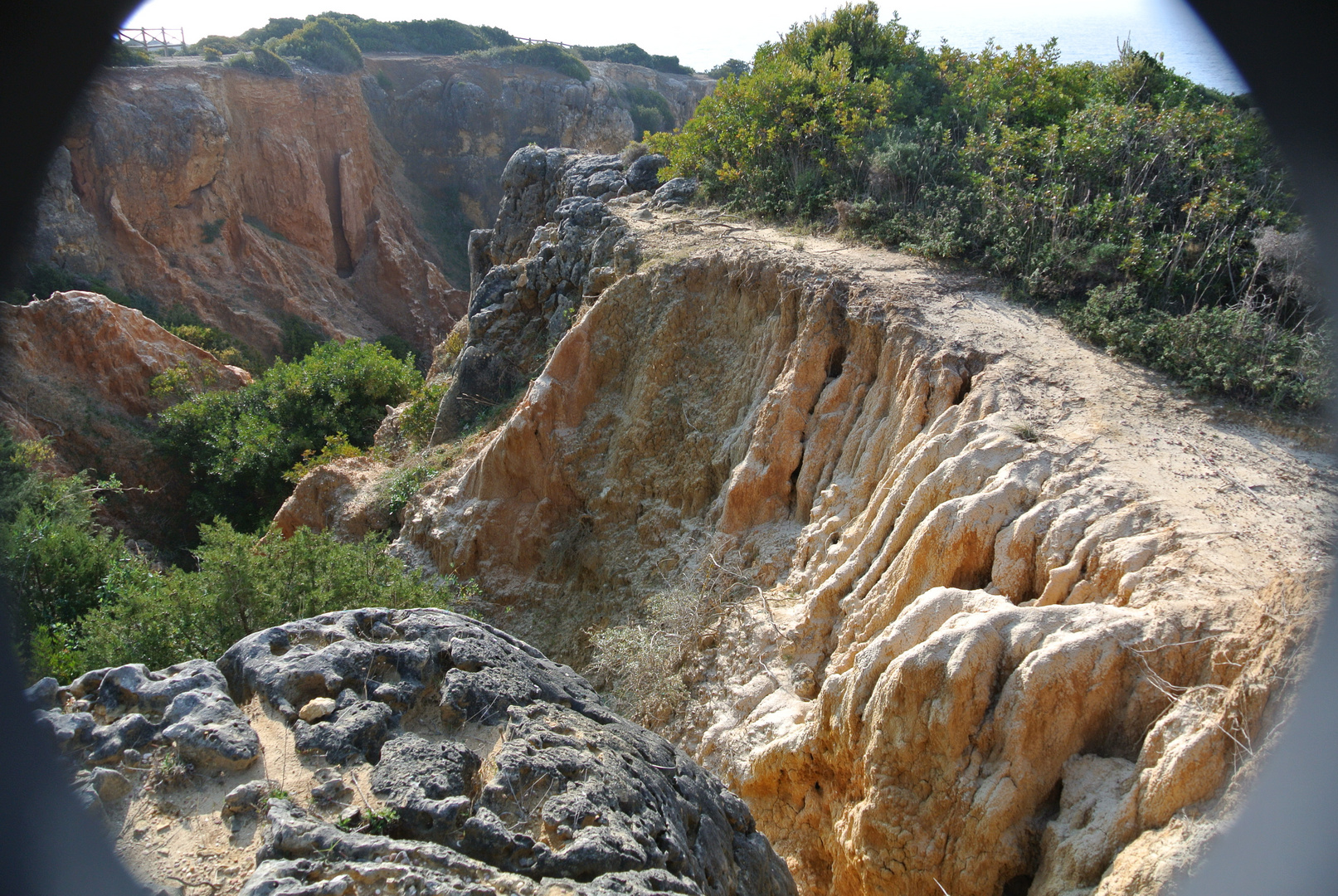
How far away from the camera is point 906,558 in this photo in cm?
724

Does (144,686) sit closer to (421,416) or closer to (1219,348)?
(1219,348)

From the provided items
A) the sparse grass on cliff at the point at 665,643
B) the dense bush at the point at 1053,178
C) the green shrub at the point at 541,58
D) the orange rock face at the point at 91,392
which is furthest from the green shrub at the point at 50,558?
the green shrub at the point at 541,58

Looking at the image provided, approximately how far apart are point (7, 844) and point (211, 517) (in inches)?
694

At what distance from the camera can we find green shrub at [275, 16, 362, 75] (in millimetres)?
40719

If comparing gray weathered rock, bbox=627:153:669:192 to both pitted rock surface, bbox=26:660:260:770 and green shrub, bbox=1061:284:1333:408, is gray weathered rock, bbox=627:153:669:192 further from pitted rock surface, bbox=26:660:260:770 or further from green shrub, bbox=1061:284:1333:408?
pitted rock surface, bbox=26:660:260:770

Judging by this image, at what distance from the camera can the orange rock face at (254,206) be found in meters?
31.0

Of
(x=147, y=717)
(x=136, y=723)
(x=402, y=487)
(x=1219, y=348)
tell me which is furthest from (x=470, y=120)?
(x=136, y=723)

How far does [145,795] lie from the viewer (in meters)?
4.05

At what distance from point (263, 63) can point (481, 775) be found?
1699 inches

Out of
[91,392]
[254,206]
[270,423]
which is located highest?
[254,206]

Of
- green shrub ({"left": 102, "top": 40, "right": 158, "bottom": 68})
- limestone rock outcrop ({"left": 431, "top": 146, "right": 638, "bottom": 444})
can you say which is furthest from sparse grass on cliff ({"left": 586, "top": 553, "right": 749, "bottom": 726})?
green shrub ({"left": 102, "top": 40, "right": 158, "bottom": 68})

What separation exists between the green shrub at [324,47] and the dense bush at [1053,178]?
33.6 meters

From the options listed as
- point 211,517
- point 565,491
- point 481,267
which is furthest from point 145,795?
point 481,267

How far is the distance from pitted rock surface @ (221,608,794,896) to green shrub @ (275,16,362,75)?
4472 cm
